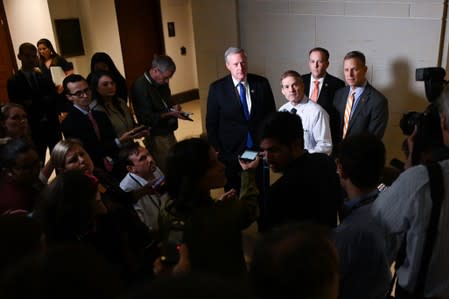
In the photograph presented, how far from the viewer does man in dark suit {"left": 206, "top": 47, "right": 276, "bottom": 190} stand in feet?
9.75

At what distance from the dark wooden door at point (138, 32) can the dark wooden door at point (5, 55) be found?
67.4 inches

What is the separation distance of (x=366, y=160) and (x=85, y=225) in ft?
3.37

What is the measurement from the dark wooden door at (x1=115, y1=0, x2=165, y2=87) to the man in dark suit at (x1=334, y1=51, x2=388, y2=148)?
15.2 feet

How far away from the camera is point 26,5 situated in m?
5.98

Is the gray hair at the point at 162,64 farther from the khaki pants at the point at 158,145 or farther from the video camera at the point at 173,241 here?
the video camera at the point at 173,241

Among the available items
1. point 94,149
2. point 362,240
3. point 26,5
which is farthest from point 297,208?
point 26,5

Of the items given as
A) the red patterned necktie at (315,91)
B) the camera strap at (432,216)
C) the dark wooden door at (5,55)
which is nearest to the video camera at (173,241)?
the camera strap at (432,216)

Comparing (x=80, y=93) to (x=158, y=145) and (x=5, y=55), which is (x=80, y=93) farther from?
(x=5, y=55)

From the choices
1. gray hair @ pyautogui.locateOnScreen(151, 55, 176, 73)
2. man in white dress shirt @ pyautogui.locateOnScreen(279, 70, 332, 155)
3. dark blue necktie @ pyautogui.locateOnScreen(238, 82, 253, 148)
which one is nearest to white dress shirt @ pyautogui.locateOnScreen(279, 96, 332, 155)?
man in white dress shirt @ pyautogui.locateOnScreen(279, 70, 332, 155)

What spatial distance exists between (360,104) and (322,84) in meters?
0.40

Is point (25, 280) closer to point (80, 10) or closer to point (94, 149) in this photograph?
point (94, 149)

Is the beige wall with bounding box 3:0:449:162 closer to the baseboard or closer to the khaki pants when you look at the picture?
the khaki pants

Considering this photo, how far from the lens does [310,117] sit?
2.66 metres

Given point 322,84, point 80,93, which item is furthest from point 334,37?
point 80,93
